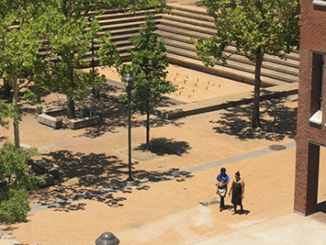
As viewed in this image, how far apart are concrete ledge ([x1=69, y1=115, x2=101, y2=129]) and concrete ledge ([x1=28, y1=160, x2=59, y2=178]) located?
537 centimetres

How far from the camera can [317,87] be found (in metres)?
18.5

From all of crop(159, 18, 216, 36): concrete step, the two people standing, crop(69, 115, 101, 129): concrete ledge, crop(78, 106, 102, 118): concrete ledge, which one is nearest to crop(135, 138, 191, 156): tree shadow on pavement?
crop(69, 115, 101, 129): concrete ledge

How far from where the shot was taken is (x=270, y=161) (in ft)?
79.9

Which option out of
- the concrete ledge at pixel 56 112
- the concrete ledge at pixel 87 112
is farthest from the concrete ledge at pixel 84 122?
the concrete ledge at pixel 56 112

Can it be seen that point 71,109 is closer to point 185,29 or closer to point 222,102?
point 222,102

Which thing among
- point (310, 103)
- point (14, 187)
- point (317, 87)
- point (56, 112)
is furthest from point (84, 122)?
point (317, 87)

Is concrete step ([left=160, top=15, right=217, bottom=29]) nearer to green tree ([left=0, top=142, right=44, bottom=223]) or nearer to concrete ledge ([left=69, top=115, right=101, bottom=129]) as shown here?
concrete ledge ([left=69, top=115, right=101, bottom=129])

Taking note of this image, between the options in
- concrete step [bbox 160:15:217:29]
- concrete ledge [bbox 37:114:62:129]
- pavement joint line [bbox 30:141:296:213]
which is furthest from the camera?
concrete step [bbox 160:15:217:29]

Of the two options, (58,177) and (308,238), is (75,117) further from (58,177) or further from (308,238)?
(308,238)

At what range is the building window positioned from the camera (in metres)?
18.3

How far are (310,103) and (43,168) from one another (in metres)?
10.2

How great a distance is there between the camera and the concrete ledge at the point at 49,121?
94.9 feet

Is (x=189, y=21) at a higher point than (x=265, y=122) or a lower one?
higher

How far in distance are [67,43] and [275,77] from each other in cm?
1868
